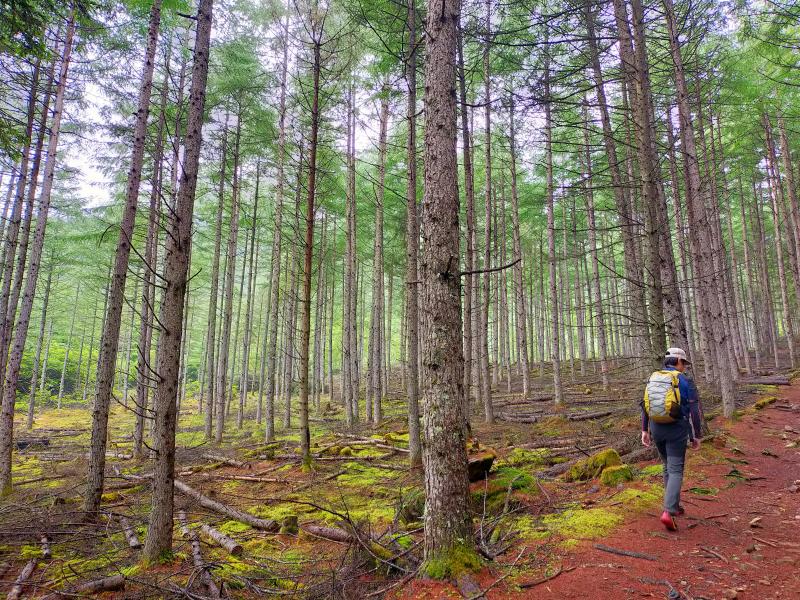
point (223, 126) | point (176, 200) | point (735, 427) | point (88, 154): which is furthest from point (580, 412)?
point (88, 154)

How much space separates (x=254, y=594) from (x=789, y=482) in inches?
284

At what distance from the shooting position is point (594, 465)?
252 inches

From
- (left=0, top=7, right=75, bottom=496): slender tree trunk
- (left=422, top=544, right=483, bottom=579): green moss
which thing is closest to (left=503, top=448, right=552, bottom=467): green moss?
(left=422, top=544, right=483, bottom=579): green moss

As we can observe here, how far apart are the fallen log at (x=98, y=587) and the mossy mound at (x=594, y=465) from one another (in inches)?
241

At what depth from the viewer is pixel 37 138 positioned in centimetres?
1195

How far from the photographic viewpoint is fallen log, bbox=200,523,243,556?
16.9ft

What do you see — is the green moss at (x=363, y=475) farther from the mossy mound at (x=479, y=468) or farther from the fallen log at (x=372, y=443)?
the mossy mound at (x=479, y=468)

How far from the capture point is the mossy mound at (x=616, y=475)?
5820mm

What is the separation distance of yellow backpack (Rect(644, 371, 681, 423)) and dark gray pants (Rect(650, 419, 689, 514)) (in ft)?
0.40

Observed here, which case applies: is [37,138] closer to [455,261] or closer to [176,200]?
[176,200]

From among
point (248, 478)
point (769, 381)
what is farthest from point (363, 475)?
point (769, 381)

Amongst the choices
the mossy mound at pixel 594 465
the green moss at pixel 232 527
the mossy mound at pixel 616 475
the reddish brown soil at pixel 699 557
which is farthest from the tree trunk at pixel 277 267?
the reddish brown soil at pixel 699 557

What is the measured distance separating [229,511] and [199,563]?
2514mm

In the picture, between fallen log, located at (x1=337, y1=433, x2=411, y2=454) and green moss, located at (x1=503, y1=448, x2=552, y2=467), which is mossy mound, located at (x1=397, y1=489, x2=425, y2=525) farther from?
fallen log, located at (x1=337, y1=433, x2=411, y2=454)
